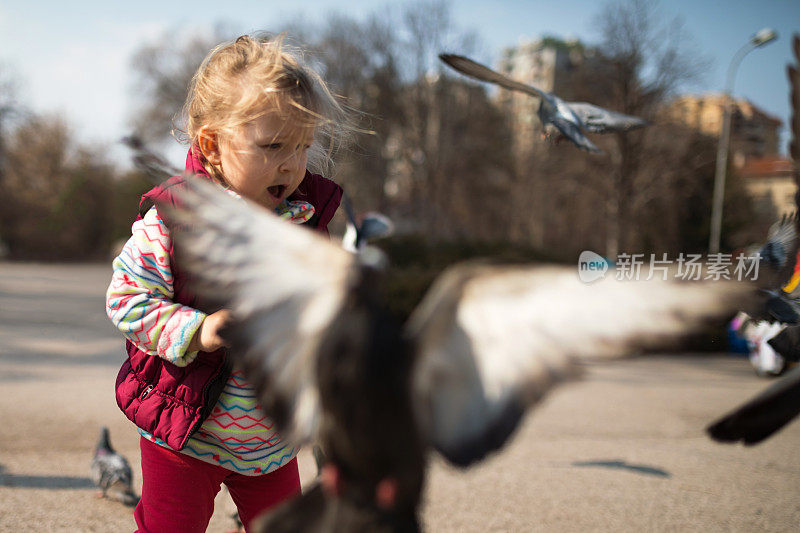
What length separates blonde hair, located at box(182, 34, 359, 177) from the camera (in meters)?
1.45

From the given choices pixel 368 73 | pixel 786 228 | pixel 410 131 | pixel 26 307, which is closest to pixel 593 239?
pixel 410 131

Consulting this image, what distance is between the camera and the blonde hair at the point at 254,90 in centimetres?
145

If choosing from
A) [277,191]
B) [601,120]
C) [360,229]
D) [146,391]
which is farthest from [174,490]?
[360,229]

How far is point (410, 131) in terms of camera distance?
22.5 metres

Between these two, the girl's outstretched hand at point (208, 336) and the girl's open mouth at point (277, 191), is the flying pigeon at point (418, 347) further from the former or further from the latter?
the girl's open mouth at point (277, 191)

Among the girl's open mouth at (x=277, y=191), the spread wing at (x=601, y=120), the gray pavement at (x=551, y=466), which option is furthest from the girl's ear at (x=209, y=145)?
the spread wing at (x=601, y=120)

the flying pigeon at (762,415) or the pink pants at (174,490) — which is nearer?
the flying pigeon at (762,415)

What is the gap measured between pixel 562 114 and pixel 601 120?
0.23 metres

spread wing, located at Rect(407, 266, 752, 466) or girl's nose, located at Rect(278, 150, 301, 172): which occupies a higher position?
girl's nose, located at Rect(278, 150, 301, 172)

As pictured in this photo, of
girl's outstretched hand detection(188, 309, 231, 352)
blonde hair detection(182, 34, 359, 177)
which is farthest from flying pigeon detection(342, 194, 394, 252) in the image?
girl's outstretched hand detection(188, 309, 231, 352)

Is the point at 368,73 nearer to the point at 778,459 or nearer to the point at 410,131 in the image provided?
the point at 410,131

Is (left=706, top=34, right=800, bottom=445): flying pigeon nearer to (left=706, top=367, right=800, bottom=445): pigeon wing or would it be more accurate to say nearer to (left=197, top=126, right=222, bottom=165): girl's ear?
(left=706, top=367, right=800, bottom=445): pigeon wing

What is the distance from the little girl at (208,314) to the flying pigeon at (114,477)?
158cm

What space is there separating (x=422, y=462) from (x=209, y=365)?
2.49 ft
